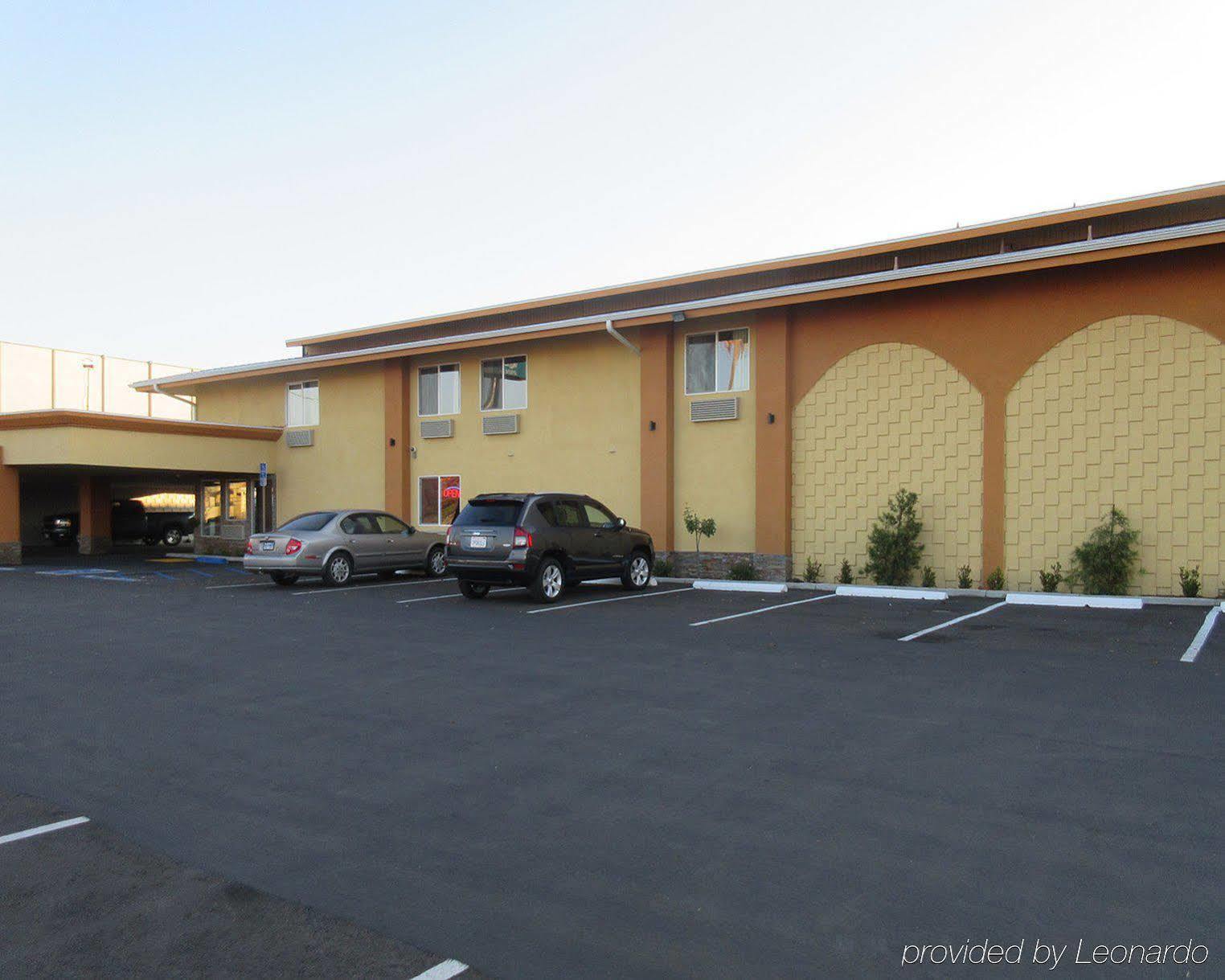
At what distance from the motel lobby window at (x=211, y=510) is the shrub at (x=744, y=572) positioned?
17.7m

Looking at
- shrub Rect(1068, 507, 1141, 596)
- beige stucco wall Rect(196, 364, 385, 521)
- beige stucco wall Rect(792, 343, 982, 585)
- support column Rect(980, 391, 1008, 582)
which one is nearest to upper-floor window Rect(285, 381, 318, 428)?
beige stucco wall Rect(196, 364, 385, 521)

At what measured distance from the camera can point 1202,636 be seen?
36.0 ft

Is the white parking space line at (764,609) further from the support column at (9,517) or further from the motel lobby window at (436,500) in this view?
the support column at (9,517)

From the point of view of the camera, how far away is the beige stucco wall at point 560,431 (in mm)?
20906

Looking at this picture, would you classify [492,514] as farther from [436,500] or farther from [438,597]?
[436,500]

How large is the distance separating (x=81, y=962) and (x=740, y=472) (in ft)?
54.4

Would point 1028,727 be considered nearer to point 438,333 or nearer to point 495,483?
point 495,483

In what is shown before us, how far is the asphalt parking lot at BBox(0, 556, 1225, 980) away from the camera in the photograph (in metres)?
3.84

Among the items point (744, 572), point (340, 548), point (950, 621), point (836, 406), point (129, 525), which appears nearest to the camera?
point (950, 621)

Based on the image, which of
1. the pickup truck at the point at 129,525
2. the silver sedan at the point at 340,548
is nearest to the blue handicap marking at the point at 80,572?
the silver sedan at the point at 340,548

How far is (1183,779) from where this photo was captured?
5.59m

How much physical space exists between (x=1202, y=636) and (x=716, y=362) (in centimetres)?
1103

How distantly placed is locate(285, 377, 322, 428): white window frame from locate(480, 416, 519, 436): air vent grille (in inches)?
255

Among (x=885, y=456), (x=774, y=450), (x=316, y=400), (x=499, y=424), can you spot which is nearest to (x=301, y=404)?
(x=316, y=400)
